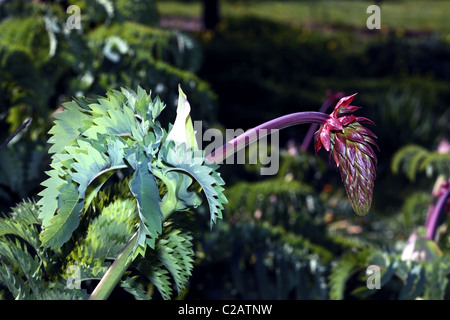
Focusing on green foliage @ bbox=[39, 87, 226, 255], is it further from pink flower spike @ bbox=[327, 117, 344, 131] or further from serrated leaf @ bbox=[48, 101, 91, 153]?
pink flower spike @ bbox=[327, 117, 344, 131]

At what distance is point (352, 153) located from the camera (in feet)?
2.71

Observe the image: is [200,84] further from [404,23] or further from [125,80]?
[404,23]

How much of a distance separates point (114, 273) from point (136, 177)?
0.44 feet

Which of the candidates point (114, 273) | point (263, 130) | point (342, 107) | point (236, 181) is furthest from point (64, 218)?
point (236, 181)

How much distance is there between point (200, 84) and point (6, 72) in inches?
24.0

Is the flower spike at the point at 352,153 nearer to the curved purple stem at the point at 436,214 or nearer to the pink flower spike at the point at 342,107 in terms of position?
the pink flower spike at the point at 342,107

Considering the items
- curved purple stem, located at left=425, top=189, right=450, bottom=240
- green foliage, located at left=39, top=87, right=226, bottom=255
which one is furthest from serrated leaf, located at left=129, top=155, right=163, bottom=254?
Answer: curved purple stem, located at left=425, top=189, right=450, bottom=240

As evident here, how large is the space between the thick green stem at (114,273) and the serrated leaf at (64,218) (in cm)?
7

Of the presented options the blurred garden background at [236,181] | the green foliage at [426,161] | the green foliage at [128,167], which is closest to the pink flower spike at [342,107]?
the green foliage at [128,167]

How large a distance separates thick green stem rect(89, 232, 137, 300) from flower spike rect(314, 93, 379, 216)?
290mm

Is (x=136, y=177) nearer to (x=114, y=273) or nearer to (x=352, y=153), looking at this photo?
(x=114, y=273)

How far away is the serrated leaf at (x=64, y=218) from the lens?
0.81m

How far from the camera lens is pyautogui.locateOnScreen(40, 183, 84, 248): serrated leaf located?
0.81 metres

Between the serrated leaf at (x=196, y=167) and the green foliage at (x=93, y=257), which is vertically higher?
the serrated leaf at (x=196, y=167)
